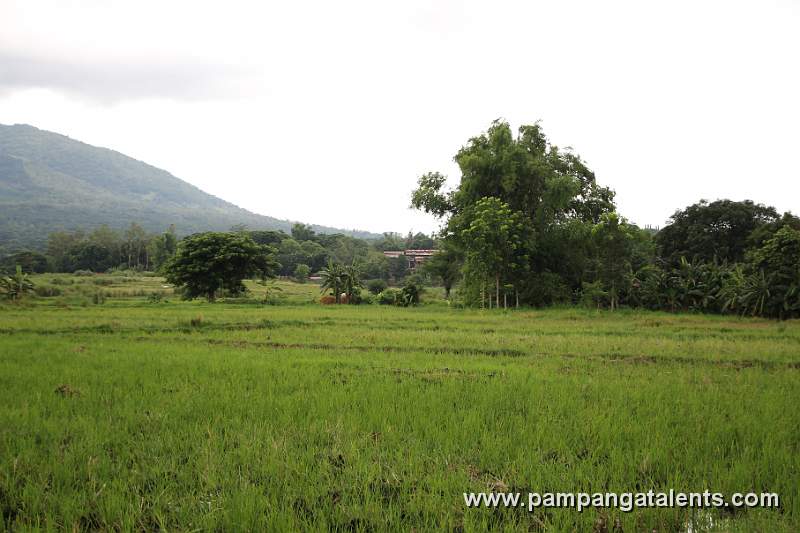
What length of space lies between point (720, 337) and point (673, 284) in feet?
45.6

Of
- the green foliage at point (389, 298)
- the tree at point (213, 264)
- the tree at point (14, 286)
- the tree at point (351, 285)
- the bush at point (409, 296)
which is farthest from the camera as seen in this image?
the green foliage at point (389, 298)

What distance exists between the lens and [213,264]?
30.0 m

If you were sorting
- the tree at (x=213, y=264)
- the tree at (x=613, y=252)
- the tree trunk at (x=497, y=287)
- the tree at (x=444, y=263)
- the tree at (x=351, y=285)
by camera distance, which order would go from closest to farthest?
1. the tree at (x=613, y=252)
2. the tree trunk at (x=497, y=287)
3. the tree at (x=213, y=264)
4. the tree at (x=351, y=285)
5. the tree at (x=444, y=263)

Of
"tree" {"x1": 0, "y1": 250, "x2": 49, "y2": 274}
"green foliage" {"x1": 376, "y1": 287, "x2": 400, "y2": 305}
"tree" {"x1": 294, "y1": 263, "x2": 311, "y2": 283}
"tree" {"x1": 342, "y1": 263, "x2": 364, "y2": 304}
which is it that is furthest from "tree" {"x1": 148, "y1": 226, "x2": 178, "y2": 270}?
"green foliage" {"x1": 376, "y1": 287, "x2": 400, "y2": 305}

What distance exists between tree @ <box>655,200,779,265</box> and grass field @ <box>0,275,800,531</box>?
29.5 meters

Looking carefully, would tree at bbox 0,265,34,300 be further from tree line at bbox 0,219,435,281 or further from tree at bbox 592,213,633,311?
tree line at bbox 0,219,435,281

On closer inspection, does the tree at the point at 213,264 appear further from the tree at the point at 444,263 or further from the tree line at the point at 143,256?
the tree line at the point at 143,256

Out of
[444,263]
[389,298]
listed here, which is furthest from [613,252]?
[389,298]

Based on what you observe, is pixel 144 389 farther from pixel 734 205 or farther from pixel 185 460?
pixel 734 205

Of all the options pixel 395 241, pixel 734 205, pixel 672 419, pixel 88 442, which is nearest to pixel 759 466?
pixel 672 419

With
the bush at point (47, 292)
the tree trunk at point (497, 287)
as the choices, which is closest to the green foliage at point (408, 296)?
the tree trunk at point (497, 287)

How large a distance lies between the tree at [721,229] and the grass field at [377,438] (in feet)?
96.8

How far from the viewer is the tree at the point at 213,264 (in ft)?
98.7

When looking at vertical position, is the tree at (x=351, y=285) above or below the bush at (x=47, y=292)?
above
